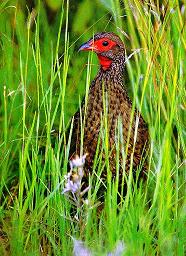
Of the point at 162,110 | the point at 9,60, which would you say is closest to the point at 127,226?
the point at 162,110

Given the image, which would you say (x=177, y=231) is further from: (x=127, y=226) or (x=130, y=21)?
(x=130, y=21)

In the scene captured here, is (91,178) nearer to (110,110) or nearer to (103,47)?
(110,110)

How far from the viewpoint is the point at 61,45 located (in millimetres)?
4098

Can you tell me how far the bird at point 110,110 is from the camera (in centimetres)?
347

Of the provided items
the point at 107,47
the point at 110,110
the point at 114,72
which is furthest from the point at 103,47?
the point at 110,110

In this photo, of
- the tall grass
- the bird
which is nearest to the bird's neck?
the bird

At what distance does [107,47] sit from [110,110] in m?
0.29

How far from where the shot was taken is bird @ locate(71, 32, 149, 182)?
3.47 m

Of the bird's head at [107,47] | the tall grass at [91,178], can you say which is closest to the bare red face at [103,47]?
the bird's head at [107,47]

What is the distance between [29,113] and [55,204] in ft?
2.93

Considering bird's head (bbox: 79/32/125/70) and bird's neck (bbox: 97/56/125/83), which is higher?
bird's head (bbox: 79/32/125/70)

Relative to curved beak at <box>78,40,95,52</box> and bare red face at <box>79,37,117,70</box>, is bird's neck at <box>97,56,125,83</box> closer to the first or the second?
bare red face at <box>79,37,117,70</box>

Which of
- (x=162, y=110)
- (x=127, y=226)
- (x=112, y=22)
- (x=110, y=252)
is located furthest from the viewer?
(x=112, y=22)

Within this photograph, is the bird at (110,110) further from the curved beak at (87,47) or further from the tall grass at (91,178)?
the tall grass at (91,178)
